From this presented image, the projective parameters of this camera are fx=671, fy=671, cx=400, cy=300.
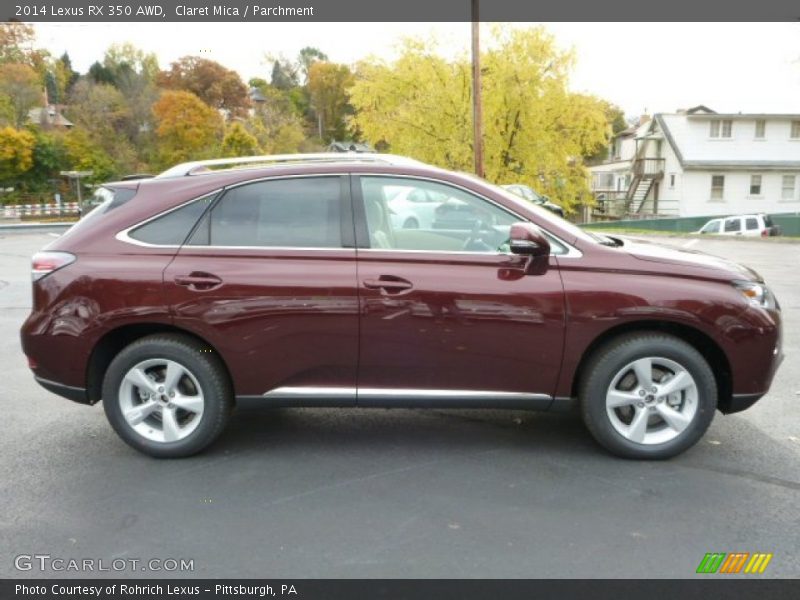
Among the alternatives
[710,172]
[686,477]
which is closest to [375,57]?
[710,172]

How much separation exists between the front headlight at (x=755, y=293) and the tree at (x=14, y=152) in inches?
1624

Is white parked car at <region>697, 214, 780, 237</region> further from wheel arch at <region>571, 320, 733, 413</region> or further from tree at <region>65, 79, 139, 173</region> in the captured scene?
tree at <region>65, 79, 139, 173</region>

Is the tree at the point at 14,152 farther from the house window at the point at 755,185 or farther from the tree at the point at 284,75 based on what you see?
the tree at the point at 284,75

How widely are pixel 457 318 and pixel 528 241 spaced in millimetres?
600

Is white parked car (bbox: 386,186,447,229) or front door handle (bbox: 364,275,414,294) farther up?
white parked car (bbox: 386,186,447,229)

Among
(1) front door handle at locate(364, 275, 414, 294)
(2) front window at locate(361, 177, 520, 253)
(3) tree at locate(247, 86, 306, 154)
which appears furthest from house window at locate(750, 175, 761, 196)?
(1) front door handle at locate(364, 275, 414, 294)

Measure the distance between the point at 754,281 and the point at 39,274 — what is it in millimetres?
4350

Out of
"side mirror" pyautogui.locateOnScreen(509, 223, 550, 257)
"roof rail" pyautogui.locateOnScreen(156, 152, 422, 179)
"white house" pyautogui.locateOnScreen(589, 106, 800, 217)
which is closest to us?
"side mirror" pyautogui.locateOnScreen(509, 223, 550, 257)

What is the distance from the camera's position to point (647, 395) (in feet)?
13.0

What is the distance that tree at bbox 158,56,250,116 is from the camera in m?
56.6

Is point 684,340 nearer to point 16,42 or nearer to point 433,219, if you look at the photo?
point 433,219

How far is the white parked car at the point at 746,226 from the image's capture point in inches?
973

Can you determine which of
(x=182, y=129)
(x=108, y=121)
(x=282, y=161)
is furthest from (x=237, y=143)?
(x=282, y=161)

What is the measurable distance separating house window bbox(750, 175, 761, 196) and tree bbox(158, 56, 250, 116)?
130 ft
